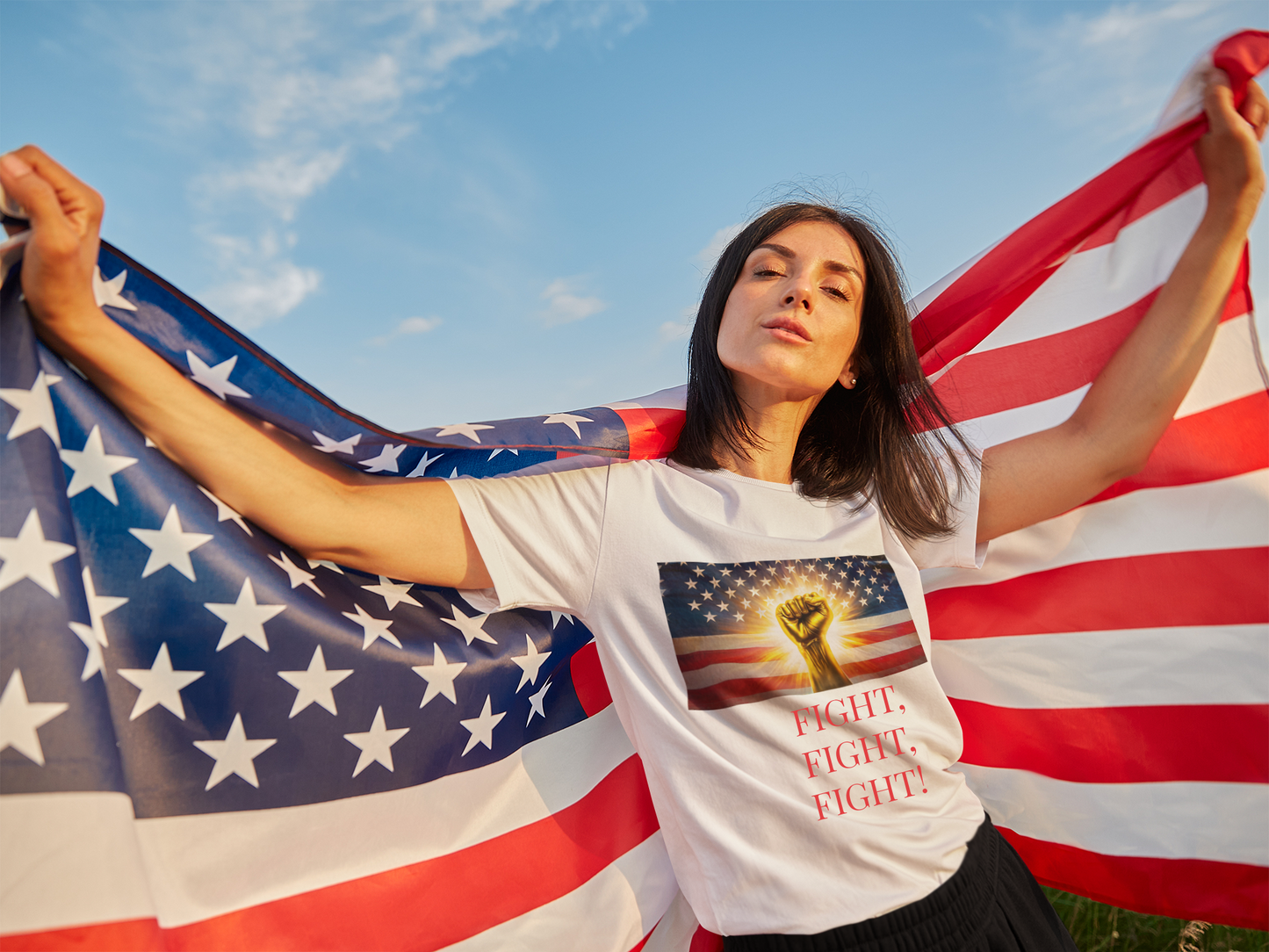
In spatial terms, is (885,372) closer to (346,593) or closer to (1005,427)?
(1005,427)

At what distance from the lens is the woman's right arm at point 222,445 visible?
1210 millimetres

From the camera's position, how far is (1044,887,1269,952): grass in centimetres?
328

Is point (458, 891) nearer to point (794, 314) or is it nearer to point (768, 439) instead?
point (768, 439)

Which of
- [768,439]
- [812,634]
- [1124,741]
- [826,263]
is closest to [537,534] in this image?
[812,634]

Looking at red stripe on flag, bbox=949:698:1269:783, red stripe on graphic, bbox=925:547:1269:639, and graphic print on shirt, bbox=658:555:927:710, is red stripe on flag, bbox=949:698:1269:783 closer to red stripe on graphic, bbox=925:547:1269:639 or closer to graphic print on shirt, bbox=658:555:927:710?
red stripe on graphic, bbox=925:547:1269:639

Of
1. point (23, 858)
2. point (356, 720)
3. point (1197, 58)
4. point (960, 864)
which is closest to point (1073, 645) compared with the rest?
point (960, 864)

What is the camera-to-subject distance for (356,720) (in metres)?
1.68

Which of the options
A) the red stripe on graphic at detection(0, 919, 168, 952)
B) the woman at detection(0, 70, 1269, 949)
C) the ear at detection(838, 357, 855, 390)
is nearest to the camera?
the red stripe on graphic at detection(0, 919, 168, 952)

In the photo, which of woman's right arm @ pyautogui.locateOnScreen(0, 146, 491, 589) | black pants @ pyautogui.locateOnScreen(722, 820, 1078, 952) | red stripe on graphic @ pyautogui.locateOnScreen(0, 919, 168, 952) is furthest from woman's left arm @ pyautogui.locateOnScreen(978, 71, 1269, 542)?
red stripe on graphic @ pyautogui.locateOnScreen(0, 919, 168, 952)

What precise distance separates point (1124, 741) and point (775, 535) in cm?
154

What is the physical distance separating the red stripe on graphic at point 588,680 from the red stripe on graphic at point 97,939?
1.15 m

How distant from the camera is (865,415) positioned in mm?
2629

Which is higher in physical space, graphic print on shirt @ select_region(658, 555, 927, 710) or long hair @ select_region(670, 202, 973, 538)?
long hair @ select_region(670, 202, 973, 538)

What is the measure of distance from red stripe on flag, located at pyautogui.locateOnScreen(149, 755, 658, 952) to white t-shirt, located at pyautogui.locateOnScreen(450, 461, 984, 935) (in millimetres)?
353
